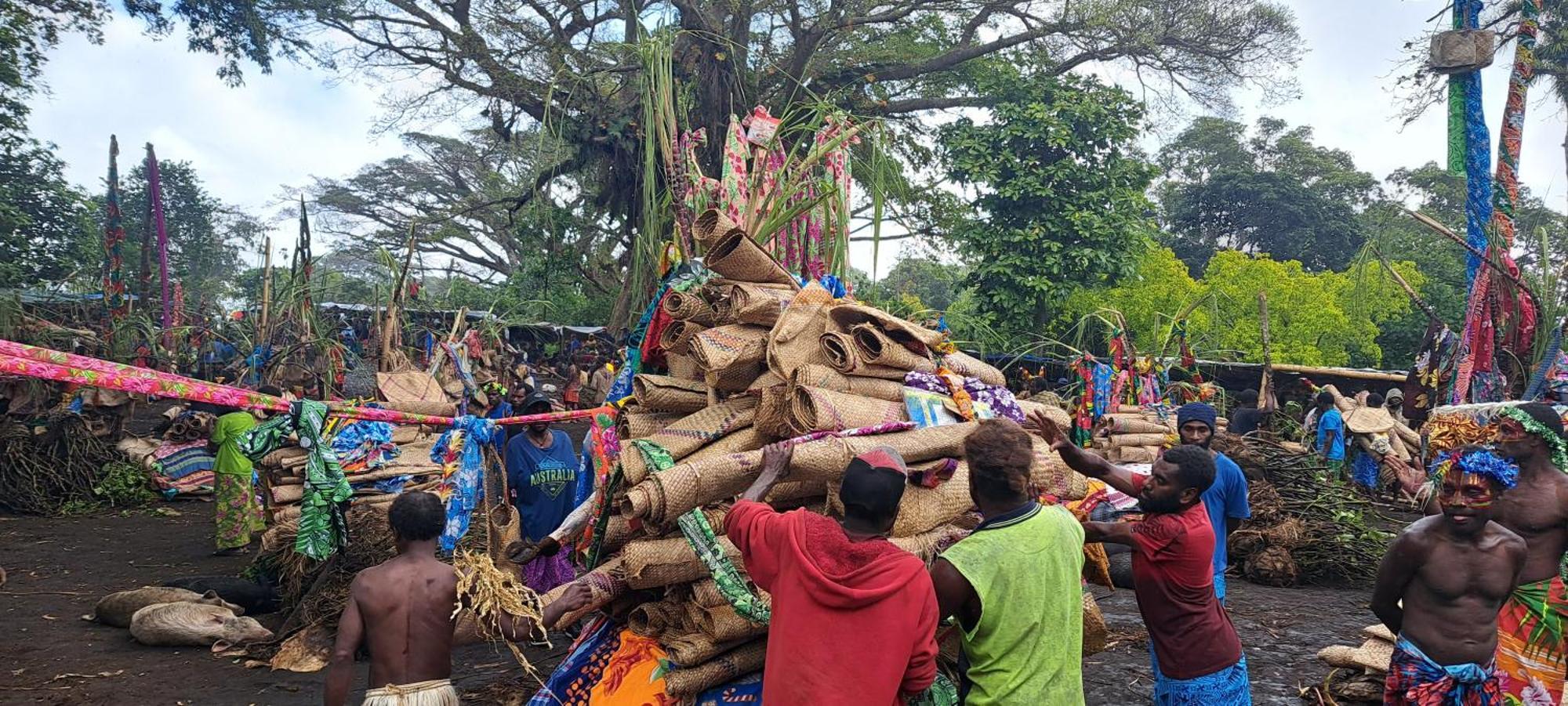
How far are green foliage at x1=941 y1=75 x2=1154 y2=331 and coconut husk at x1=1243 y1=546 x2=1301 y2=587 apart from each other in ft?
→ 35.5

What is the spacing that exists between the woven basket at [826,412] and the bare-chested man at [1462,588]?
198cm

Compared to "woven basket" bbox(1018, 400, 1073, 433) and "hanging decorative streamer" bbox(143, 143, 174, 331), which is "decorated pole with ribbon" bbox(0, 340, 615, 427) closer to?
"woven basket" bbox(1018, 400, 1073, 433)

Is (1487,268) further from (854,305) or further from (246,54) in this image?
(246,54)

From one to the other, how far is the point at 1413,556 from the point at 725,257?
293cm

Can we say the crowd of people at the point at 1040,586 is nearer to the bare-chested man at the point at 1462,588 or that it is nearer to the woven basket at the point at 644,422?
the bare-chested man at the point at 1462,588

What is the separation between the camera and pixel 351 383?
9328 millimetres

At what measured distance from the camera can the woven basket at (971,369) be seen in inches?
162

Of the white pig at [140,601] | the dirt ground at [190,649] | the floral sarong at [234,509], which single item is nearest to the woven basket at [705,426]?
the dirt ground at [190,649]

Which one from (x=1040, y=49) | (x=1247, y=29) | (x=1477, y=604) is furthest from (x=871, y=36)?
(x=1477, y=604)

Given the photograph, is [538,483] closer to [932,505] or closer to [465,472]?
[465,472]

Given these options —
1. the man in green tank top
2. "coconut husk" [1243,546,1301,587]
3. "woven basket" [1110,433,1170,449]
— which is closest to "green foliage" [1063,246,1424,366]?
"woven basket" [1110,433,1170,449]

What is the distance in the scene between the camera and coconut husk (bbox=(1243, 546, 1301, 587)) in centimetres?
784

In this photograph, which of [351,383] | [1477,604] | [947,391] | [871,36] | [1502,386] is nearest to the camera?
[1477,604]

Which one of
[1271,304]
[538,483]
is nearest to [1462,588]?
A: [538,483]
